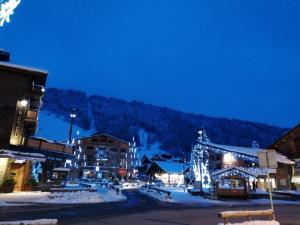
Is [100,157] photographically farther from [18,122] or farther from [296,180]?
[296,180]

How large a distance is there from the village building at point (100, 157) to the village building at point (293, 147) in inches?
2288

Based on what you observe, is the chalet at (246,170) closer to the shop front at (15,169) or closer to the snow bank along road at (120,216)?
the snow bank along road at (120,216)

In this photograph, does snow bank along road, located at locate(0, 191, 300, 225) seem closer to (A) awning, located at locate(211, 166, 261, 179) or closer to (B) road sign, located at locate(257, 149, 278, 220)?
(B) road sign, located at locate(257, 149, 278, 220)

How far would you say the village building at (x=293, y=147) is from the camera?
42.4 metres

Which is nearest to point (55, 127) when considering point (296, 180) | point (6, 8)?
point (296, 180)

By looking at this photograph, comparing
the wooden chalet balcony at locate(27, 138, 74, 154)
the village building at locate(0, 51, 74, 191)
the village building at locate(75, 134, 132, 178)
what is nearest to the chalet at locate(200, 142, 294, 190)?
the wooden chalet balcony at locate(27, 138, 74, 154)

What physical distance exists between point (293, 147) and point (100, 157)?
64.7 metres

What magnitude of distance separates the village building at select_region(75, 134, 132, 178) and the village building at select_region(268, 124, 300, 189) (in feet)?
191

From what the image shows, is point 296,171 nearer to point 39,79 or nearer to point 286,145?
point 286,145

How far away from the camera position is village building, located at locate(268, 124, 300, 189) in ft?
139

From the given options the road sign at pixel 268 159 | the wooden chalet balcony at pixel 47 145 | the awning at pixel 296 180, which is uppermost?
the wooden chalet balcony at pixel 47 145

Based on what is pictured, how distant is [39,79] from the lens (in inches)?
1517

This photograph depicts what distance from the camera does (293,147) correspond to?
4566cm

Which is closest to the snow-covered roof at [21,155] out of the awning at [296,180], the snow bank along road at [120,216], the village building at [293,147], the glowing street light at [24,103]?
the glowing street light at [24,103]
